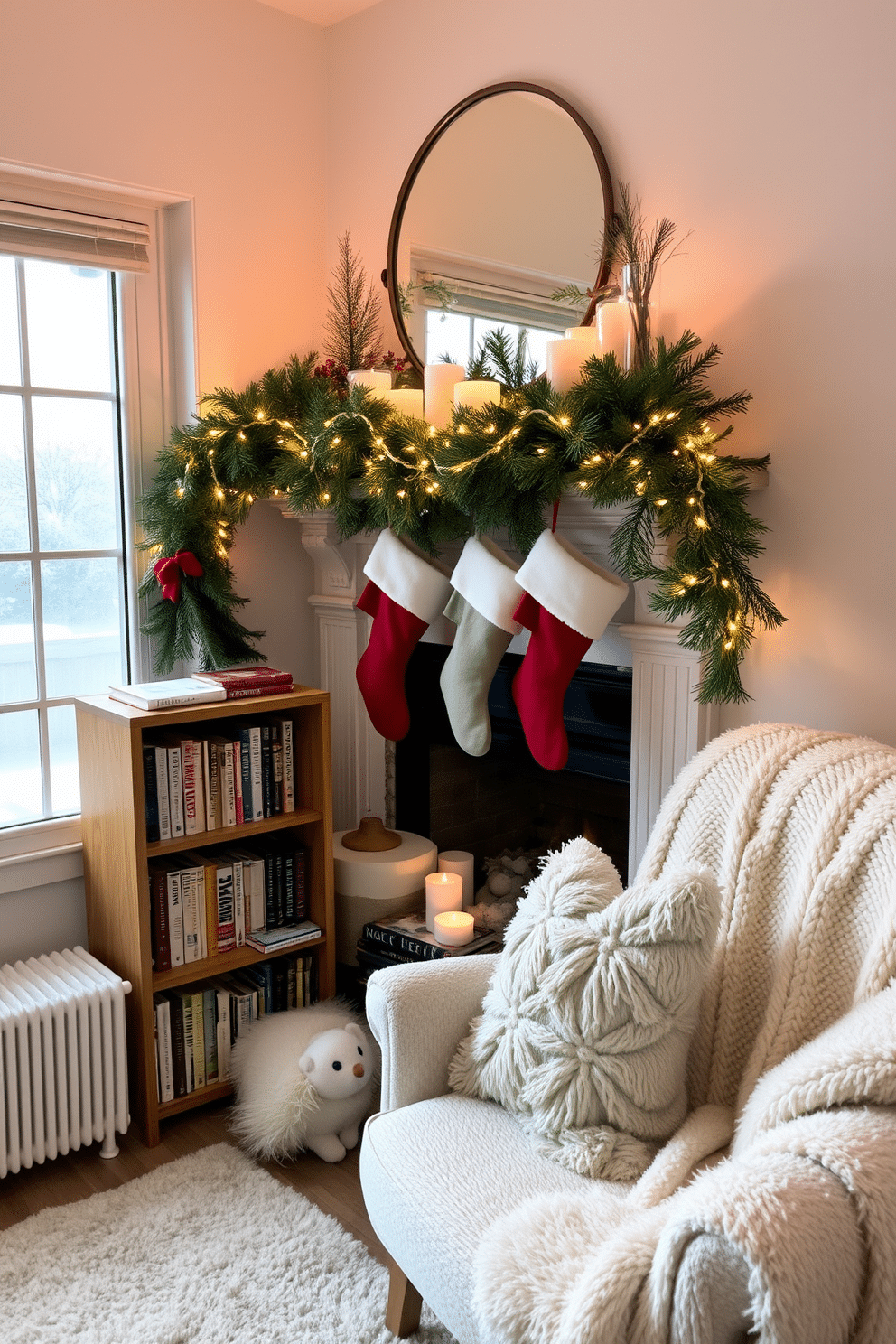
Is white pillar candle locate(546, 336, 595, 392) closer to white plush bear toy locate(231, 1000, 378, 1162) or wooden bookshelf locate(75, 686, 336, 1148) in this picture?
wooden bookshelf locate(75, 686, 336, 1148)

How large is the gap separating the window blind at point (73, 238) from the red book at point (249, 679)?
949mm

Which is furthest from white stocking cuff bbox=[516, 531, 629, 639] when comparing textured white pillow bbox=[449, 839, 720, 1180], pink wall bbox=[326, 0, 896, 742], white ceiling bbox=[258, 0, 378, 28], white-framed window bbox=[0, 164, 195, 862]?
white ceiling bbox=[258, 0, 378, 28]

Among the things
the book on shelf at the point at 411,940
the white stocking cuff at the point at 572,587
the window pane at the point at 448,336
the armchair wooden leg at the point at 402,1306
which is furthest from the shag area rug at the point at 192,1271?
the window pane at the point at 448,336

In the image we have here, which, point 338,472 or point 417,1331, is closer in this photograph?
point 417,1331

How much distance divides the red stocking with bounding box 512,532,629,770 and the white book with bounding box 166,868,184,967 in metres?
0.81

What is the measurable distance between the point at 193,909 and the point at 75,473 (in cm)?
103

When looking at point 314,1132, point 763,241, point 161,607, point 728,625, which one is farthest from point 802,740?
point 161,607

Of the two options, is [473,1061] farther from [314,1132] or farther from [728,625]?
[728,625]

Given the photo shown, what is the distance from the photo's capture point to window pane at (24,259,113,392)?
230 centimetres

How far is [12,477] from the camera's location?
90.0 inches

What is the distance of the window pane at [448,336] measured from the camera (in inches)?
93.3

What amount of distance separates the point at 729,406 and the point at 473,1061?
1207mm

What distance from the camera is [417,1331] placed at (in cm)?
164

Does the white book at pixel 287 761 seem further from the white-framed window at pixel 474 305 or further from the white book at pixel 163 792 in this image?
the white-framed window at pixel 474 305
